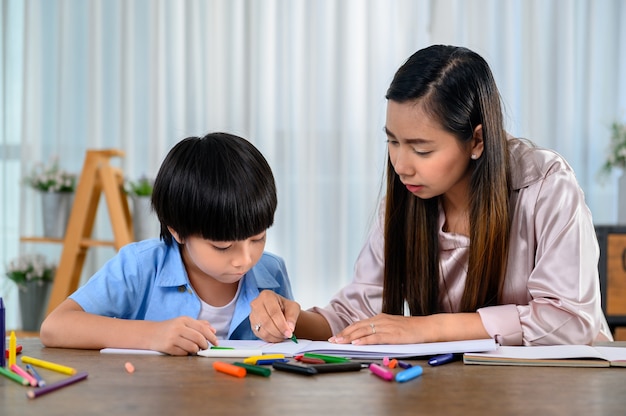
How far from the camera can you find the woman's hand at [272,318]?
4.58 feet

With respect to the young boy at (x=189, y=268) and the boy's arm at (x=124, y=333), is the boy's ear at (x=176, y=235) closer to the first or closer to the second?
the young boy at (x=189, y=268)

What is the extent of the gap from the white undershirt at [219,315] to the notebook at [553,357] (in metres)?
0.59

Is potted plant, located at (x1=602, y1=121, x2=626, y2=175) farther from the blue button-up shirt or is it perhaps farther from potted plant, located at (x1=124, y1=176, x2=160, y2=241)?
the blue button-up shirt

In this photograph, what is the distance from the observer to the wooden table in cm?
93

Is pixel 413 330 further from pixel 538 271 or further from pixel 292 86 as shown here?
pixel 292 86

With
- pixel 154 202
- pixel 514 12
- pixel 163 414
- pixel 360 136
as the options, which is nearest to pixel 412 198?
pixel 154 202

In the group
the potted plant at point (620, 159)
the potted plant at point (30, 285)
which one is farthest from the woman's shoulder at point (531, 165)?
the potted plant at point (30, 285)

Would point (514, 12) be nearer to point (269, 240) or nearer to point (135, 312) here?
point (269, 240)

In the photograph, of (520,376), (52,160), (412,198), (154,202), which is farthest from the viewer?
(52,160)

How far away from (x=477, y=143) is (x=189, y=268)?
0.65m

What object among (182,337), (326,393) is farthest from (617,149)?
(326,393)

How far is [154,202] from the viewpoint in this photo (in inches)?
61.4

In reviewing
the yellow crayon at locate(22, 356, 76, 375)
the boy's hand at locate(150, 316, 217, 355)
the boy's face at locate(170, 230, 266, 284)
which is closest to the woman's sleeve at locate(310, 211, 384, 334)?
the boy's face at locate(170, 230, 266, 284)

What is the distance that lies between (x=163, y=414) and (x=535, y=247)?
949 mm
